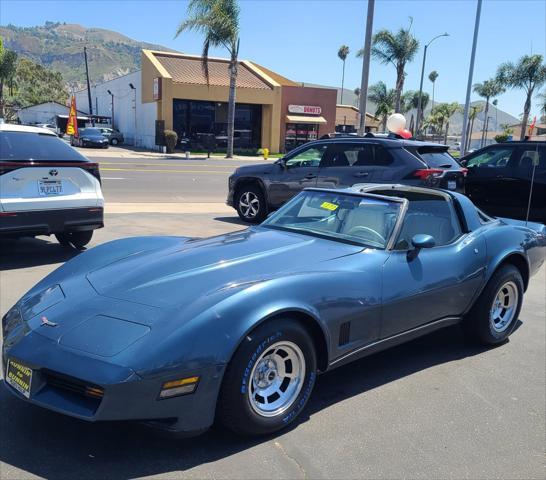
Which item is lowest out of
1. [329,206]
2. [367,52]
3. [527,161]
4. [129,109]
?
[329,206]

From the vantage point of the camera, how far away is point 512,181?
10008mm

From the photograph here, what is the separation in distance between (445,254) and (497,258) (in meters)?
0.70

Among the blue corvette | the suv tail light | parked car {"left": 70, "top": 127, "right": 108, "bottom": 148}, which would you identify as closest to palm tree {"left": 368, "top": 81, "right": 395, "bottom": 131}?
parked car {"left": 70, "top": 127, "right": 108, "bottom": 148}

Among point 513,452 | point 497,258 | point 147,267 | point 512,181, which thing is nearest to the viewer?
point 513,452

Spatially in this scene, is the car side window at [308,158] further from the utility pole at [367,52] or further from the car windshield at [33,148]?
the utility pole at [367,52]

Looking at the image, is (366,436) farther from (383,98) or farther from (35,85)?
(35,85)

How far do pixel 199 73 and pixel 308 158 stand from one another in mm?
37039

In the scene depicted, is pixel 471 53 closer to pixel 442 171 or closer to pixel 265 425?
pixel 442 171

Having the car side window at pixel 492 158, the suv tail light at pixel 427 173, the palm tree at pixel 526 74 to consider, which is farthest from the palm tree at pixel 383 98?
the suv tail light at pixel 427 173

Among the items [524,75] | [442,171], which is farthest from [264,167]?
[524,75]

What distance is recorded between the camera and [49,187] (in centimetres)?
647

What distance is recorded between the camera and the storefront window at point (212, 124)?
146 feet

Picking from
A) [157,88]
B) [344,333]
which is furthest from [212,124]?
[344,333]

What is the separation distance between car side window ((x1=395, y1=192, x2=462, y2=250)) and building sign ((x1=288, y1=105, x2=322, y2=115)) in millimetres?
43387
